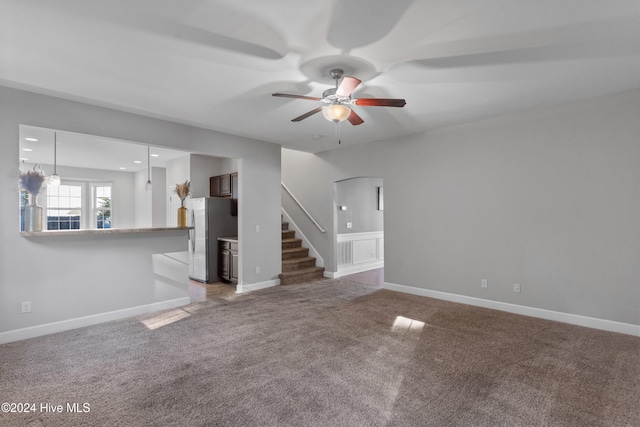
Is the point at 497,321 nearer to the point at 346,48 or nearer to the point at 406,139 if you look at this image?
the point at 406,139

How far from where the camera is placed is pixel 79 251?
3.85 meters

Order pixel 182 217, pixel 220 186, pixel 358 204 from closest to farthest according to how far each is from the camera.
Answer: pixel 182 217 < pixel 220 186 < pixel 358 204

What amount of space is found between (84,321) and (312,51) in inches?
157

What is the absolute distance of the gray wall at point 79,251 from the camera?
3357mm

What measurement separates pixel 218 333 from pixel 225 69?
2757 millimetres

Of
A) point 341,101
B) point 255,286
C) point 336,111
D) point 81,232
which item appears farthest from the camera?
point 255,286

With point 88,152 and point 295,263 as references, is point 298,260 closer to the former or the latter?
point 295,263

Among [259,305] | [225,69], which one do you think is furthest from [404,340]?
[225,69]

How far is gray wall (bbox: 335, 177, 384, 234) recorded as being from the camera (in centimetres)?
718

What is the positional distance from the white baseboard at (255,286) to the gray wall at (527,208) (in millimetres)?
2090

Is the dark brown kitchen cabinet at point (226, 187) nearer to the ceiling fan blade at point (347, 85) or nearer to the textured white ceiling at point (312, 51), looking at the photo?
the textured white ceiling at point (312, 51)

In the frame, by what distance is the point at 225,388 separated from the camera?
8.05ft

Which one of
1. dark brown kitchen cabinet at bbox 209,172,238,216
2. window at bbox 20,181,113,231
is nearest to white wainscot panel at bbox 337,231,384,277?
dark brown kitchen cabinet at bbox 209,172,238,216

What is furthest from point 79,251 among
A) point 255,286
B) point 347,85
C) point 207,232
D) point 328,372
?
point 347,85
